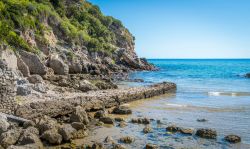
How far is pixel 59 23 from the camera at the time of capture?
62.0 m

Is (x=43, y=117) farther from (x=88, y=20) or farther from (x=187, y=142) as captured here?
(x=88, y=20)

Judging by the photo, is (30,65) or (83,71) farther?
(83,71)

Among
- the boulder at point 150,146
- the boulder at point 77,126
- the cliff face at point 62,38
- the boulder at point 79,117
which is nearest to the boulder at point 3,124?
the boulder at point 77,126

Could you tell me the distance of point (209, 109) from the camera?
27266 mm

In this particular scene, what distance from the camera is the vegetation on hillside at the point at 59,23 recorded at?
42375 millimetres

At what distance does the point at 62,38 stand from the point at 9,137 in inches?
1897

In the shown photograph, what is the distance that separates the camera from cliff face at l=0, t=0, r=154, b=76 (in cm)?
3975

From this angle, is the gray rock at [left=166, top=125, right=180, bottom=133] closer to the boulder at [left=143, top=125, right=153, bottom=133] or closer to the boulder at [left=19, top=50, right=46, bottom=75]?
the boulder at [left=143, top=125, right=153, bottom=133]

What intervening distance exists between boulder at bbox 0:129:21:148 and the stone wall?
10.1 ft

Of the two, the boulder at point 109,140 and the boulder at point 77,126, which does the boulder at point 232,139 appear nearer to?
the boulder at point 109,140

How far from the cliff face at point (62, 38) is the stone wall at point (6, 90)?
15.9 meters

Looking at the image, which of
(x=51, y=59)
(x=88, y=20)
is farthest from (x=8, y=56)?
(x=88, y=20)

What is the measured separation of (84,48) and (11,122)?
164 ft

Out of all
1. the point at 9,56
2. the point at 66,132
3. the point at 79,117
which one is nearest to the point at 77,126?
the point at 79,117
